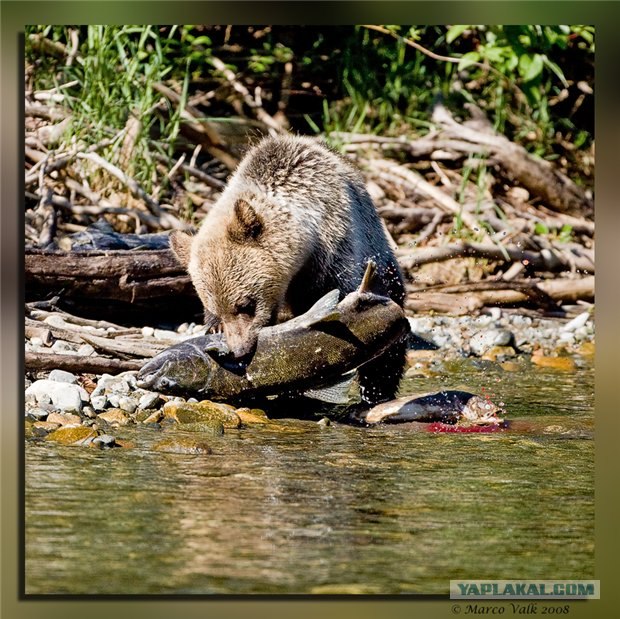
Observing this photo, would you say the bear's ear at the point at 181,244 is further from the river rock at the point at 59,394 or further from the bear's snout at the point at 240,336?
the river rock at the point at 59,394

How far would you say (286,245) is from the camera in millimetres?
5367

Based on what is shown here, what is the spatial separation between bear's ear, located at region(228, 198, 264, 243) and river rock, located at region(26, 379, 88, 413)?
3.40 ft

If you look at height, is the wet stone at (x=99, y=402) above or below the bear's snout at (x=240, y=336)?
below

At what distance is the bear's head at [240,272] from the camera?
5207 mm

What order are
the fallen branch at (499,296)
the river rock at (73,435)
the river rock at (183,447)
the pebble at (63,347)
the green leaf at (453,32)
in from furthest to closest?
the green leaf at (453,32)
the fallen branch at (499,296)
the pebble at (63,347)
the river rock at (73,435)
the river rock at (183,447)

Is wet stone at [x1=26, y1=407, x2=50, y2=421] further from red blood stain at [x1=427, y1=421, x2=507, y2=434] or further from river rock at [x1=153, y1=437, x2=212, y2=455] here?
red blood stain at [x1=427, y1=421, x2=507, y2=434]

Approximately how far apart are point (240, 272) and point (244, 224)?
22cm

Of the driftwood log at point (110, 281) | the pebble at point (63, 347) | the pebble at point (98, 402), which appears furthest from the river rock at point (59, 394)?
the driftwood log at point (110, 281)

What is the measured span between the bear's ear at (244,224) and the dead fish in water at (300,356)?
465 millimetres

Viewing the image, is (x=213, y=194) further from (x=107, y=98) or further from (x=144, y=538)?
(x=144, y=538)

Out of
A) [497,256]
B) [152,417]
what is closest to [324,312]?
[152,417]

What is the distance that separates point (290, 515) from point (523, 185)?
245 inches

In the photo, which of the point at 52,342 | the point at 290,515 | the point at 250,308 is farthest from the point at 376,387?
the point at 290,515

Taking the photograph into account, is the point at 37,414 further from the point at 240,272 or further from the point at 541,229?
the point at 541,229
